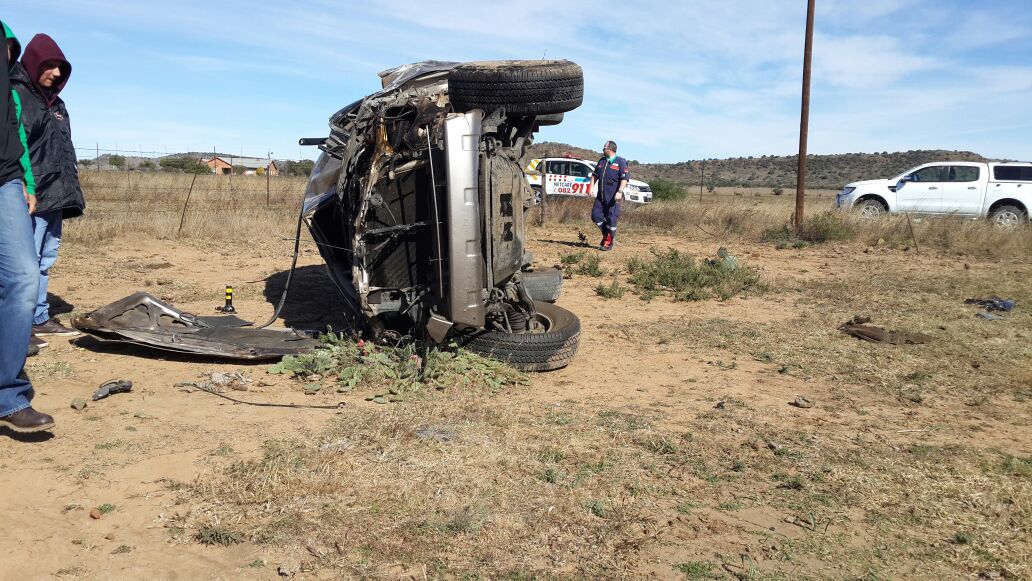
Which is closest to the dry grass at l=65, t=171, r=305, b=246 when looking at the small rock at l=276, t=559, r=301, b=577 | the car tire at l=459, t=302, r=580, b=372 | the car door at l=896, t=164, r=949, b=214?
the car tire at l=459, t=302, r=580, b=372

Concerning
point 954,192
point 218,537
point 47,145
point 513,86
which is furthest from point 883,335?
point 954,192

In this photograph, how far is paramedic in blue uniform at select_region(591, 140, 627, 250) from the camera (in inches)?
509

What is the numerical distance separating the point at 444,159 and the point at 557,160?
2033 cm

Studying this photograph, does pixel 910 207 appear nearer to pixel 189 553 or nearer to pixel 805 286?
pixel 805 286

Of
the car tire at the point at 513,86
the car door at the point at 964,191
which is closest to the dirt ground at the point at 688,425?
the car tire at the point at 513,86

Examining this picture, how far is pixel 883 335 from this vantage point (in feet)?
23.6

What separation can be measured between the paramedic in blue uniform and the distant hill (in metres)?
47.1

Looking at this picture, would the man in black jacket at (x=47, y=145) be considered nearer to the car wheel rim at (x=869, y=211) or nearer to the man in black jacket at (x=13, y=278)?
the man in black jacket at (x=13, y=278)

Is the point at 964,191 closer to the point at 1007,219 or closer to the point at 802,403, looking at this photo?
the point at 1007,219

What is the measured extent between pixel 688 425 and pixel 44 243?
209 inches

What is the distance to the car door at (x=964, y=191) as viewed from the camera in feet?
54.0

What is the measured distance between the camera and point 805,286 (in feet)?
33.5

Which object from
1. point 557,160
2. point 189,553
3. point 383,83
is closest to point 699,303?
point 383,83

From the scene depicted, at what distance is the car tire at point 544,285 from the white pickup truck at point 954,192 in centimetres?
1014
